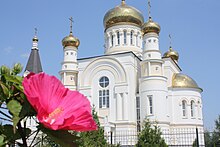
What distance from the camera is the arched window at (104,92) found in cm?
2445

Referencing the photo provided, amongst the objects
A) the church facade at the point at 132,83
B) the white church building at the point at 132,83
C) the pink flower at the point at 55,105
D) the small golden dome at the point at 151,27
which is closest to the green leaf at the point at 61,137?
the pink flower at the point at 55,105

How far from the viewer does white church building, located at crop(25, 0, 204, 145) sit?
74.5 ft

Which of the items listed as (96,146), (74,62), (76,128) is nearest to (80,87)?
(74,62)

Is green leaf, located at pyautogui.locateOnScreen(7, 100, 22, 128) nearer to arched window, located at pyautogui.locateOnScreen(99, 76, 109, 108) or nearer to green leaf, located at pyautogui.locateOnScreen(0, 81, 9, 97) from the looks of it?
green leaf, located at pyautogui.locateOnScreen(0, 81, 9, 97)

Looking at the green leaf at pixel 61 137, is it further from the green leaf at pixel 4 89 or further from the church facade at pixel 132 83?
the church facade at pixel 132 83

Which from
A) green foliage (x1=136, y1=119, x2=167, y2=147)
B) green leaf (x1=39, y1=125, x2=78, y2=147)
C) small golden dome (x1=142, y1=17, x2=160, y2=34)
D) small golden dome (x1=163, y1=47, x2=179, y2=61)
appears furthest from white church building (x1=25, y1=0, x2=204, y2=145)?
green leaf (x1=39, y1=125, x2=78, y2=147)

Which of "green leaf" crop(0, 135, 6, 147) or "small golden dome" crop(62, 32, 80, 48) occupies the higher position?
"small golden dome" crop(62, 32, 80, 48)

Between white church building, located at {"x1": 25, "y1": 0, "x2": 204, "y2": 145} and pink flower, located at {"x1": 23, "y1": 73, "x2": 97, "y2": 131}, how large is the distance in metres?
21.1

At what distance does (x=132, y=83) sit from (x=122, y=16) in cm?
743

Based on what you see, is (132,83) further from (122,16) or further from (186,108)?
(122,16)

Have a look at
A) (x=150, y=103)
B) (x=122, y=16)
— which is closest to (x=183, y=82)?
(x=150, y=103)

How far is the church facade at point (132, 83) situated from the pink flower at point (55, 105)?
20.8m

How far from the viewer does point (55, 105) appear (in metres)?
0.77

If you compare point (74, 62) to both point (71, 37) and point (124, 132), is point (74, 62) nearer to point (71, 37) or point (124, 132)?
point (71, 37)
